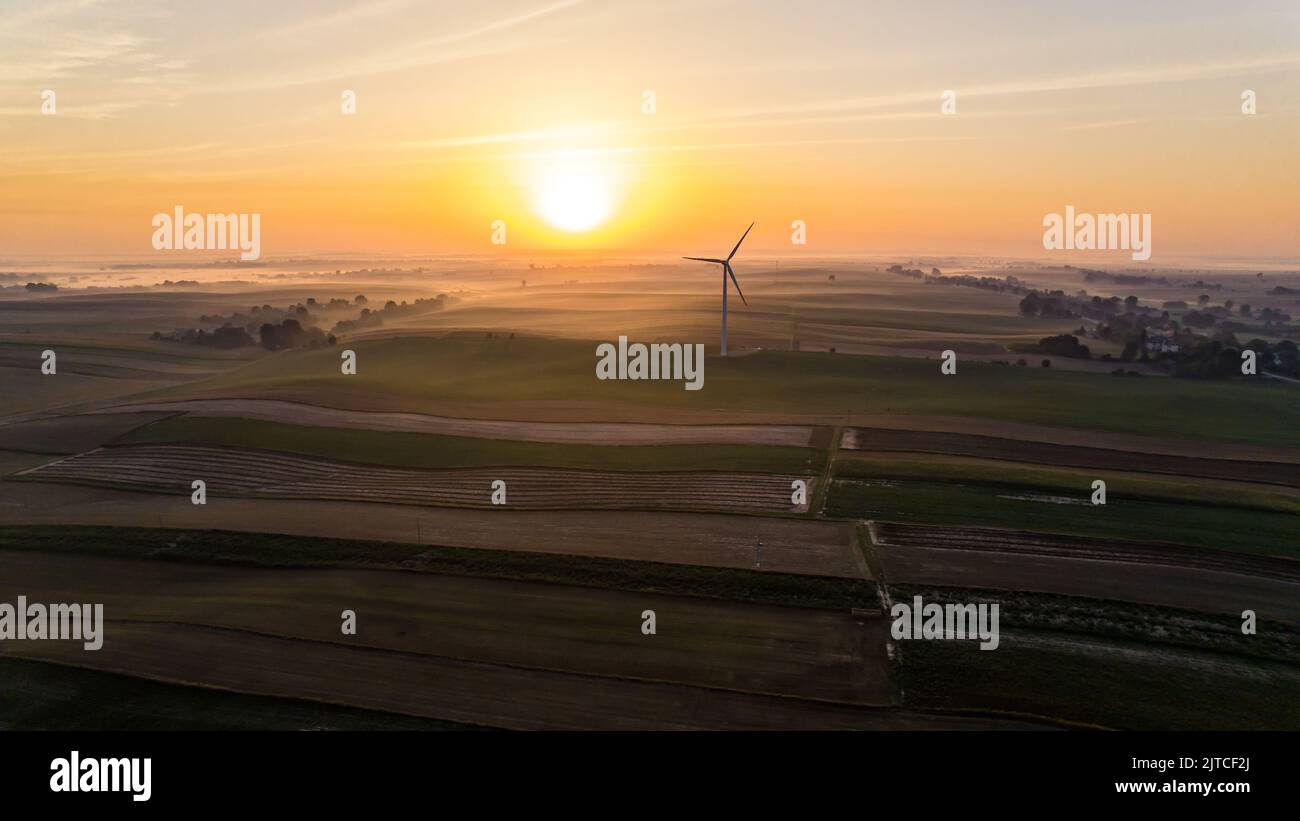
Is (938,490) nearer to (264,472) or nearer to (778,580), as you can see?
(778,580)

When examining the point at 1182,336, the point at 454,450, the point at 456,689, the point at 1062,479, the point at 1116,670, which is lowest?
the point at 456,689

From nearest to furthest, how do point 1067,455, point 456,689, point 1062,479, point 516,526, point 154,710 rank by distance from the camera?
point 154,710 → point 456,689 → point 516,526 → point 1062,479 → point 1067,455

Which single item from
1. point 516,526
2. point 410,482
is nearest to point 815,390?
point 410,482

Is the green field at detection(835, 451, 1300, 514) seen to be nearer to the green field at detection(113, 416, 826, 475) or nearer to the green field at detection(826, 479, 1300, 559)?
the green field at detection(826, 479, 1300, 559)

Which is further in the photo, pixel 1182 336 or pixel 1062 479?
pixel 1182 336

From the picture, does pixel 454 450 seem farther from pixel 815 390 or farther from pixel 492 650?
pixel 815 390

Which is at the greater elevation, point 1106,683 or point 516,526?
point 516,526

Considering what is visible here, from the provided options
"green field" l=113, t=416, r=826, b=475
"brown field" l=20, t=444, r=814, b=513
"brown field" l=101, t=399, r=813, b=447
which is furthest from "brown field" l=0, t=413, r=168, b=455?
"brown field" l=20, t=444, r=814, b=513
